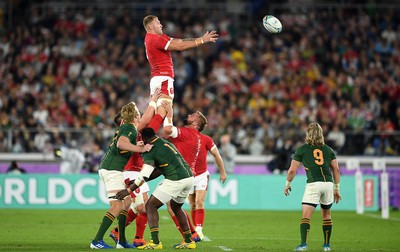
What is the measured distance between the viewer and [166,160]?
13.2 metres

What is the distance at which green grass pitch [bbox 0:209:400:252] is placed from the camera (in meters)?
14.5

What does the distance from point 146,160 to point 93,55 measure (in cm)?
1998

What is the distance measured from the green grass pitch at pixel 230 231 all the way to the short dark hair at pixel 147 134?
1.88m

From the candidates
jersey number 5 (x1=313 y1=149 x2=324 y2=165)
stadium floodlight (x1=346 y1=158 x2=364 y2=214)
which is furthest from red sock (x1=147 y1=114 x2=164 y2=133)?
stadium floodlight (x1=346 y1=158 x2=364 y2=214)

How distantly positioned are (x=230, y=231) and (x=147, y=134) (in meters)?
5.52

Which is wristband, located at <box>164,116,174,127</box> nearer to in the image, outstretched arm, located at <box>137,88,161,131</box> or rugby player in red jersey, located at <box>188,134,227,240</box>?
outstretched arm, located at <box>137,88,161,131</box>

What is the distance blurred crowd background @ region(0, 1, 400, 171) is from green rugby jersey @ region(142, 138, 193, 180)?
14.1 metres

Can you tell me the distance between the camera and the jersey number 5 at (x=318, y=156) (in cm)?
1371

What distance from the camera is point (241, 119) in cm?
2934

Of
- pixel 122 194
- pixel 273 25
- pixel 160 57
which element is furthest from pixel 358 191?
pixel 122 194

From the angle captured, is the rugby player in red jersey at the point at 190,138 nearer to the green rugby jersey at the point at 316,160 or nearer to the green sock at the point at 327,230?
the green rugby jersey at the point at 316,160

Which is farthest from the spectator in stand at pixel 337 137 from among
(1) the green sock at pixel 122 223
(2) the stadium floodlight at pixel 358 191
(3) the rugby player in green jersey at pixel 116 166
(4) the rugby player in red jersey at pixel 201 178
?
(3) the rugby player in green jersey at pixel 116 166

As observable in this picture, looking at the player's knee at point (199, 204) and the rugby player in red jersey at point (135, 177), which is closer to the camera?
the rugby player in red jersey at point (135, 177)

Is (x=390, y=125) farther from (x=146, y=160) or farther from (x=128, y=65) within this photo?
(x=146, y=160)
